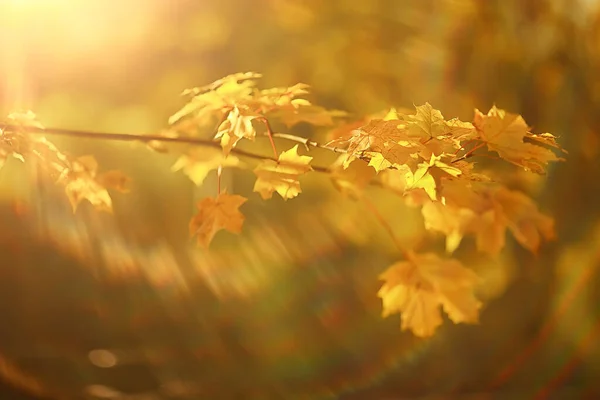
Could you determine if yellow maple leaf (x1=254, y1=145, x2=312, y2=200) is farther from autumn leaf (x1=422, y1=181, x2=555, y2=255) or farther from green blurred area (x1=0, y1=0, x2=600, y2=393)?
green blurred area (x1=0, y1=0, x2=600, y2=393)

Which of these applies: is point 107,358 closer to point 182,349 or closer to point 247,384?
point 182,349

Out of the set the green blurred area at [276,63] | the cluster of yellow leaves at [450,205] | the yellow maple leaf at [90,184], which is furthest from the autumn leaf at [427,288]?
the green blurred area at [276,63]

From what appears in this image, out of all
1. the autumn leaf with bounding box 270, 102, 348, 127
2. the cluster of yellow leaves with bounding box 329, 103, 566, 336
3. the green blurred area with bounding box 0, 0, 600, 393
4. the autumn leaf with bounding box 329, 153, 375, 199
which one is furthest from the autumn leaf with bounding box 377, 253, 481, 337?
the green blurred area with bounding box 0, 0, 600, 393

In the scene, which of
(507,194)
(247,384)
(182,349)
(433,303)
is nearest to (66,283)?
(182,349)

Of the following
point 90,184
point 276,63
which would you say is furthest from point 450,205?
point 276,63

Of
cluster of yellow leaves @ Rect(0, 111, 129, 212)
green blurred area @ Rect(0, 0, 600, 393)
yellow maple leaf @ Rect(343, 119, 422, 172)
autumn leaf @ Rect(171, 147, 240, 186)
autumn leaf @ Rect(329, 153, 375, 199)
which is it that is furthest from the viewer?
green blurred area @ Rect(0, 0, 600, 393)

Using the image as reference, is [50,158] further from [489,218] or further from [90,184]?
[489,218]
